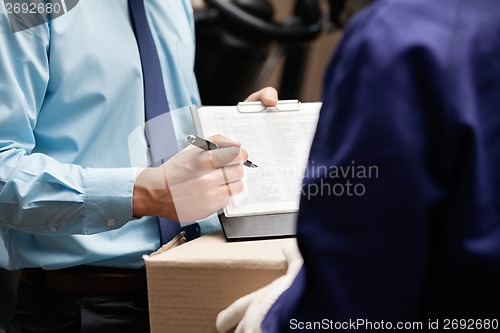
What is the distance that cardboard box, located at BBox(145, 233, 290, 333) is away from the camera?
0.78 meters

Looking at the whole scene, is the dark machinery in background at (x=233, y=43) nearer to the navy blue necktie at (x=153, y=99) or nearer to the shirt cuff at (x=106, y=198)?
the navy blue necktie at (x=153, y=99)

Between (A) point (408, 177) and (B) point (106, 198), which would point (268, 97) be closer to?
(B) point (106, 198)

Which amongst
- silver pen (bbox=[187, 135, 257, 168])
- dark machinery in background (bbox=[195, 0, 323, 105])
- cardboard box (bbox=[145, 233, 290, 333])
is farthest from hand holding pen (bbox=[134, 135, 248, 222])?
dark machinery in background (bbox=[195, 0, 323, 105])

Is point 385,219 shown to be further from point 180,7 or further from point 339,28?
point 339,28

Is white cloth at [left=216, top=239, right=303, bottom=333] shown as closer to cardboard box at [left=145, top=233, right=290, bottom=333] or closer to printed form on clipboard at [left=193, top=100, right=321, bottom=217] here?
cardboard box at [left=145, top=233, right=290, bottom=333]

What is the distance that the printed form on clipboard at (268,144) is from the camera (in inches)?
35.9

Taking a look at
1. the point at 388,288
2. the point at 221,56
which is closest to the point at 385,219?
the point at 388,288

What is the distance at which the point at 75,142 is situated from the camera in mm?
982

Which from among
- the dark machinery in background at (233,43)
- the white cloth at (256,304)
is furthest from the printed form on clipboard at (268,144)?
the dark machinery in background at (233,43)

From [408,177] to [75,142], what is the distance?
60 cm

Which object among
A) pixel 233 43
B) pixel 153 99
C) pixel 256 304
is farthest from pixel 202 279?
pixel 233 43

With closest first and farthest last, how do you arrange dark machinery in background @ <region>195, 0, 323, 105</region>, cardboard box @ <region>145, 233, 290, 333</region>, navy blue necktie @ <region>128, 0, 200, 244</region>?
cardboard box @ <region>145, 233, 290, 333</region> → navy blue necktie @ <region>128, 0, 200, 244</region> → dark machinery in background @ <region>195, 0, 323, 105</region>

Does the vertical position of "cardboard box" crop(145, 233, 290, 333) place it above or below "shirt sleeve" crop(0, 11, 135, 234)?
below

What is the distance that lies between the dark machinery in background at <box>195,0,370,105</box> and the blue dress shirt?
154 cm
